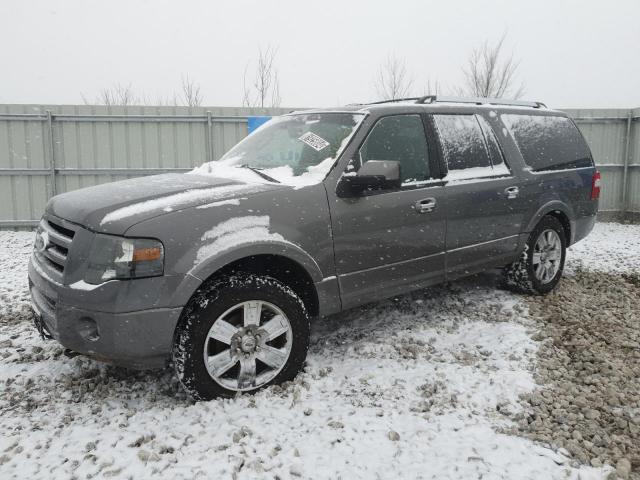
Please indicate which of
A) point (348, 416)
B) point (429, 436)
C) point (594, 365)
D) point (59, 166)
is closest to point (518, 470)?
point (429, 436)

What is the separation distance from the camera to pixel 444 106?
175 inches

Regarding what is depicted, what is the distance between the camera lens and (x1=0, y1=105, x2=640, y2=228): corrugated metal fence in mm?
10070

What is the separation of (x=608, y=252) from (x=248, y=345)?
21.3 feet

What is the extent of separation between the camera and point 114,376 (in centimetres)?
357

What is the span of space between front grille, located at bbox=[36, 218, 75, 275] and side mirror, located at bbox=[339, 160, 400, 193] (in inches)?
66.6

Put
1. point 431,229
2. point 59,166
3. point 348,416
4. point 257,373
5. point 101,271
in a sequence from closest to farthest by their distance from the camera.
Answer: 1. point 101,271
2. point 348,416
3. point 257,373
4. point 431,229
5. point 59,166

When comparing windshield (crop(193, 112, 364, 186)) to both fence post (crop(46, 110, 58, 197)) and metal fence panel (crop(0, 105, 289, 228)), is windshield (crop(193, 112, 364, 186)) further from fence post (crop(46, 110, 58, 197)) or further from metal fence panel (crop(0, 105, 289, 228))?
fence post (crop(46, 110, 58, 197))

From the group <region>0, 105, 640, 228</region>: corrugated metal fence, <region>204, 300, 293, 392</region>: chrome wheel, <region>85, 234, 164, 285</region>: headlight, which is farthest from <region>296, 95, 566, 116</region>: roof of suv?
<region>0, 105, 640, 228</region>: corrugated metal fence

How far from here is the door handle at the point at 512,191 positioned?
4.69 metres

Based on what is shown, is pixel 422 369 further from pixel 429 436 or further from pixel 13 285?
pixel 13 285

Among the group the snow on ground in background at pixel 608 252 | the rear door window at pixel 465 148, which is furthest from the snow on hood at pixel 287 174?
the snow on ground in background at pixel 608 252

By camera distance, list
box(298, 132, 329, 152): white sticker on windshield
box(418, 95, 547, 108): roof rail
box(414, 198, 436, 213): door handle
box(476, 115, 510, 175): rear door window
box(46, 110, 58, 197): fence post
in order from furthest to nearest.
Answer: box(46, 110, 58, 197): fence post < box(476, 115, 510, 175): rear door window < box(418, 95, 547, 108): roof rail < box(414, 198, 436, 213): door handle < box(298, 132, 329, 152): white sticker on windshield

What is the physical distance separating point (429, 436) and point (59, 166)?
951 centimetres

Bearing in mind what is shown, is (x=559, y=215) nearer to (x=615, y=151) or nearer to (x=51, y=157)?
(x=615, y=151)
